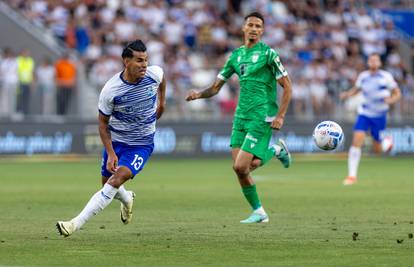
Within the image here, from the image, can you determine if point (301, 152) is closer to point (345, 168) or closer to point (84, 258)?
point (345, 168)

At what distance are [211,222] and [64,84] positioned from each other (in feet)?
60.3

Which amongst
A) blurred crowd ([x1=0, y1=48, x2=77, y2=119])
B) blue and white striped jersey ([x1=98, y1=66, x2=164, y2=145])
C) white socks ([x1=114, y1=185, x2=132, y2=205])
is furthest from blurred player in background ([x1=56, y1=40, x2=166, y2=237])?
blurred crowd ([x1=0, y1=48, x2=77, y2=119])

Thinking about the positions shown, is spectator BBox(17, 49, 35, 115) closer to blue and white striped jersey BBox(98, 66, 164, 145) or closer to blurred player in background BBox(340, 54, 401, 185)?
blurred player in background BBox(340, 54, 401, 185)

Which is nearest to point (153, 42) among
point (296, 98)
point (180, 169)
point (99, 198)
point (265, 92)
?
point (296, 98)

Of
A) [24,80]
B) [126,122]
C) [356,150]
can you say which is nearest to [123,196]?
[126,122]

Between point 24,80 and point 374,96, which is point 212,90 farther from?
point 24,80

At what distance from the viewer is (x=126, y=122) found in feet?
42.9

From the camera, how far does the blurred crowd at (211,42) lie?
34219 millimetres

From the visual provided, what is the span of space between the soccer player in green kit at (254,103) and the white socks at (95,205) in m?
2.50

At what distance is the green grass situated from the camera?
35.4ft

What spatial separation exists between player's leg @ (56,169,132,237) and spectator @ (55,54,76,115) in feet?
65.2

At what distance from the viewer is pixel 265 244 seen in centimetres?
1193

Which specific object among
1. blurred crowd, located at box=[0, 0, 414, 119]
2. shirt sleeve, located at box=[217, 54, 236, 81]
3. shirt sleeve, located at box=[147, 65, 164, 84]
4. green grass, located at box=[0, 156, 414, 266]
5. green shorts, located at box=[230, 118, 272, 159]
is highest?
blurred crowd, located at box=[0, 0, 414, 119]

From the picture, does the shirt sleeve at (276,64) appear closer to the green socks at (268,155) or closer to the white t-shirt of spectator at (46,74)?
the green socks at (268,155)
